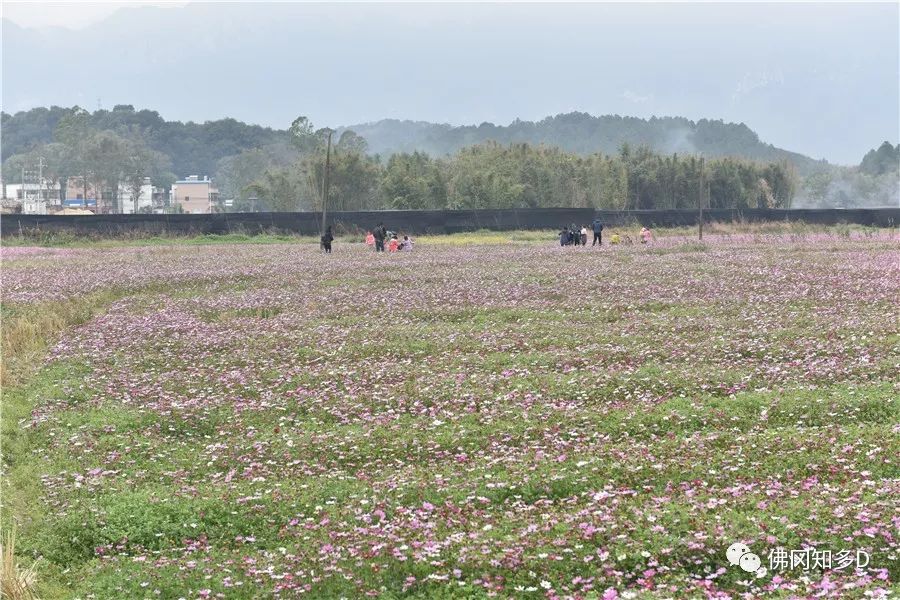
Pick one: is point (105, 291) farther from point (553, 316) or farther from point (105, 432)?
point (105, 432)

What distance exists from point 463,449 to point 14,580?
18.8ft

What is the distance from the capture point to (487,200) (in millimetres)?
109125

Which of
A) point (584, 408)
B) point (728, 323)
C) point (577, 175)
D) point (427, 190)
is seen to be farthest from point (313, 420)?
point (577, 175)

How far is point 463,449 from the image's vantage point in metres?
13.7

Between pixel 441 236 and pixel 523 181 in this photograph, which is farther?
pixel 523 181

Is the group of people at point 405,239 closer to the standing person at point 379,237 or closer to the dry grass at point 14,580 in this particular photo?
the standing person at point 379,237

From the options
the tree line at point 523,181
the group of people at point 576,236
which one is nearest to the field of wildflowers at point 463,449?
the group of people at point 576,236

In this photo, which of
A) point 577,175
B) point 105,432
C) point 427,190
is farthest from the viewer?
point 577,175

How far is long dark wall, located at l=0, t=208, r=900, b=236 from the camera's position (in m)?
71.1

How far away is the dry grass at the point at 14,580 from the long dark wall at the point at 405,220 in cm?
6296

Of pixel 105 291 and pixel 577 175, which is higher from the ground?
pixel 577 175

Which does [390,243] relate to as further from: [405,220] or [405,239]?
[405,220]

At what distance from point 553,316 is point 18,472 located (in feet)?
48.9

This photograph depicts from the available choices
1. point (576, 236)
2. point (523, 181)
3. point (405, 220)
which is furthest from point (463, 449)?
point (523, 181)
